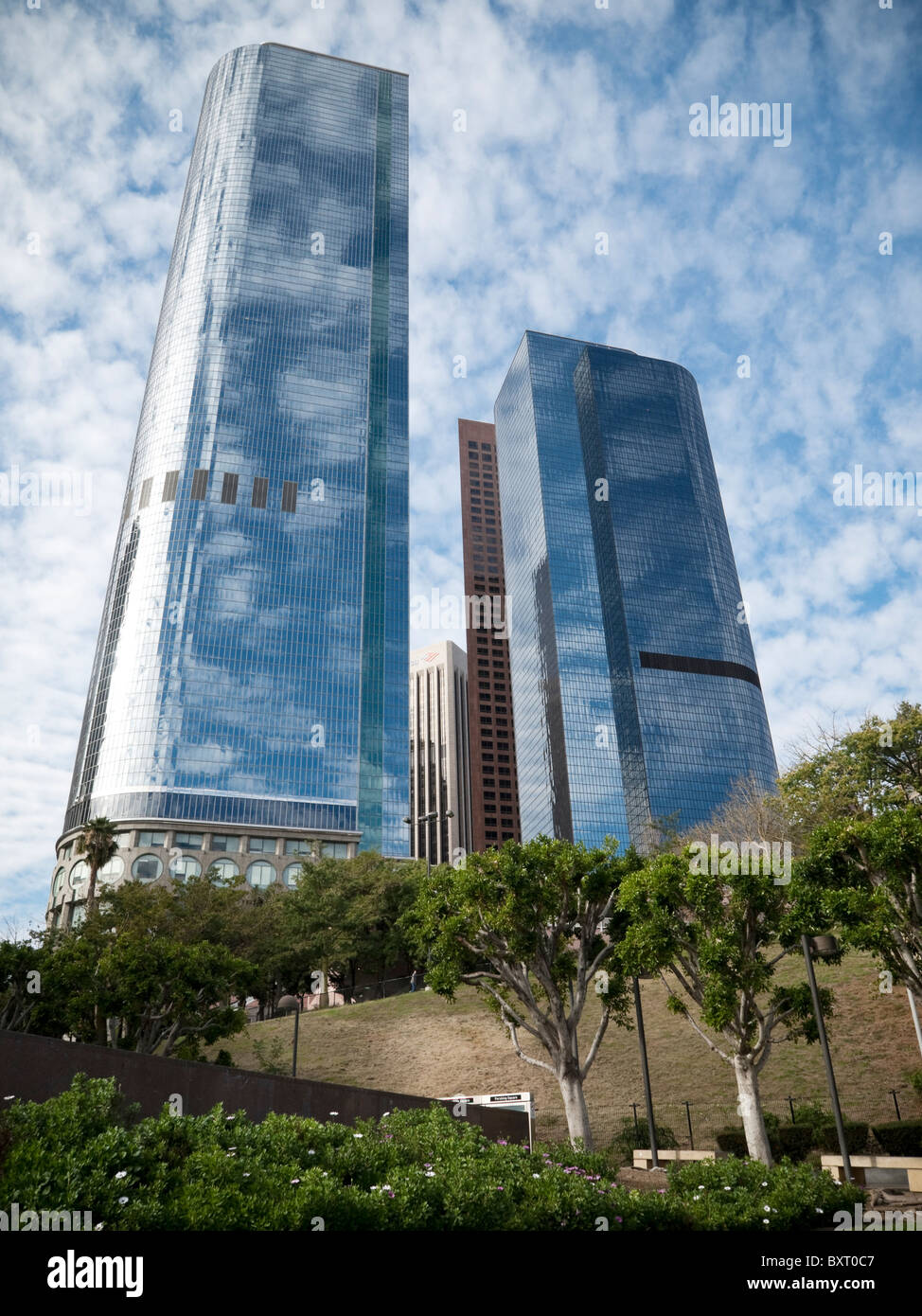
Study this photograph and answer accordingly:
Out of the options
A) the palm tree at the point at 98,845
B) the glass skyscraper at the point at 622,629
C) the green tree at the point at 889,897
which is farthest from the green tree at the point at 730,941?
the glass skyscraper at the point at 622,629

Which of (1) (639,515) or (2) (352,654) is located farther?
(1) (639,515)

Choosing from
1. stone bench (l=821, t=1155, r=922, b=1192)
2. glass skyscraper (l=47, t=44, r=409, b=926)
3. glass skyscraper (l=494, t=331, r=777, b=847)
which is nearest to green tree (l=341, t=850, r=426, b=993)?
stone bench (l=821, t=1155, r=922, b=1192)

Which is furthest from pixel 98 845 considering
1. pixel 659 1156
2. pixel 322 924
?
pixel 659 1156

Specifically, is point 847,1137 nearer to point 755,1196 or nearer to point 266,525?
point 755,1196

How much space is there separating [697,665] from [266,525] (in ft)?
285

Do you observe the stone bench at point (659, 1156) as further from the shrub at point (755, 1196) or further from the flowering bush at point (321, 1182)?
the flowering bush at point (321, 1182)

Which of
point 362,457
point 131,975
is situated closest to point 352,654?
point 362,457

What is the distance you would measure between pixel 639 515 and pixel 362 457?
220 ft

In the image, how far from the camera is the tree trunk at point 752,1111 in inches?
993

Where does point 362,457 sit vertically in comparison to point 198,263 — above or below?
below

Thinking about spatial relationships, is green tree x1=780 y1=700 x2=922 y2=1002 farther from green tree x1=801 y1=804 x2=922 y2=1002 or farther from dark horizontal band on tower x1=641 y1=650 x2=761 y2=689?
dark horizontal band on tower x1=641 y1=650 x2=761 y2=689

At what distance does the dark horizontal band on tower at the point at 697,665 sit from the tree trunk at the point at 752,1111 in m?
143

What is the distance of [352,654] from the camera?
128 m

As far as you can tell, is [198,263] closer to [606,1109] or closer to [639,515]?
[639,515]
